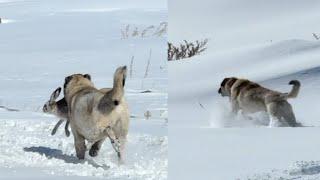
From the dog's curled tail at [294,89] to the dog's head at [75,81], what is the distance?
0.80 m

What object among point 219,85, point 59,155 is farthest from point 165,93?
point 59,155

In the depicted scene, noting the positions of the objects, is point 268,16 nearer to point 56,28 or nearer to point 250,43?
point 250,43

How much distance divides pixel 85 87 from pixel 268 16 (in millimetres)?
790

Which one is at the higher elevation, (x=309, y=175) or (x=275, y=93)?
(x=275, y=93)

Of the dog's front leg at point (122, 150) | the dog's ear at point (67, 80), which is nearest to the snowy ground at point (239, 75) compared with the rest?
the dog's front leg at point (122, 150)

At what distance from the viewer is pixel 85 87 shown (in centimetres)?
395

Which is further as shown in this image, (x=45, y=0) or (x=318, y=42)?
(x=45, y=0)

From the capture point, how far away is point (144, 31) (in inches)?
163

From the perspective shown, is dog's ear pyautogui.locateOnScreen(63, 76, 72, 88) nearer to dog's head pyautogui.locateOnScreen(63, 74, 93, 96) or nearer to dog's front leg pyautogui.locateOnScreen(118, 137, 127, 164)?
dog's head pyautogui.locateOnScreen(63, 74, 93, 96)

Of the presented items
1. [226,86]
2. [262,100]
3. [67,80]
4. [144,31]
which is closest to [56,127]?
[67,80]

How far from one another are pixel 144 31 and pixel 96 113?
1.61 ft

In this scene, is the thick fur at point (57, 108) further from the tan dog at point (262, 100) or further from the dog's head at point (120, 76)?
the tan dog at point (262, 100)

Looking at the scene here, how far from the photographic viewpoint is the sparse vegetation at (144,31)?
4.11 m

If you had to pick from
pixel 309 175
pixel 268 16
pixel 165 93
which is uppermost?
pixel 268 16
